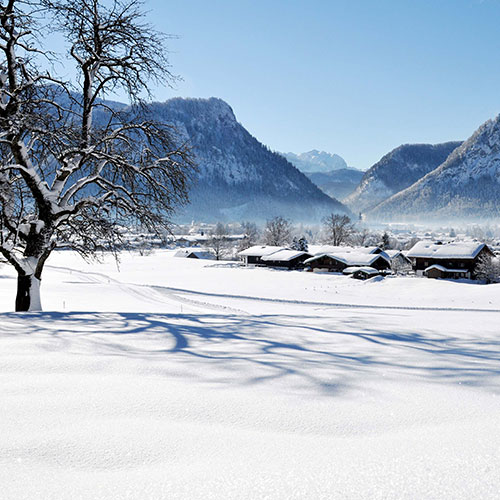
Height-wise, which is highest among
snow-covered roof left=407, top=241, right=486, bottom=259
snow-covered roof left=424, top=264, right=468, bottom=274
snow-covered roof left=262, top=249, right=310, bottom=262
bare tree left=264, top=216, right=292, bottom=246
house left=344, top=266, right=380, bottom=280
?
bare tree left=264, top=216, right=292, bottom=246

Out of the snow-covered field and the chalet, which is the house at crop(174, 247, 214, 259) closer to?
the chalet

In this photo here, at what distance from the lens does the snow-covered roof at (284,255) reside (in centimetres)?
6737

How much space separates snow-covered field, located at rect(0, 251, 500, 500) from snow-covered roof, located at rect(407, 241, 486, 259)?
56.7 metres

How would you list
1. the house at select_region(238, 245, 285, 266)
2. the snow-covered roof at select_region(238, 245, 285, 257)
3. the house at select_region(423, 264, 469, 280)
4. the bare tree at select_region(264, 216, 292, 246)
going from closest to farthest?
the house at select_region(423, 264, 469, 280) < the snow-covered roof at select_region(238, 245, 285, 257) < the house at select_region(238, 245, 285, 266) < the bare tree at select_region(264, 216, 292, 246)

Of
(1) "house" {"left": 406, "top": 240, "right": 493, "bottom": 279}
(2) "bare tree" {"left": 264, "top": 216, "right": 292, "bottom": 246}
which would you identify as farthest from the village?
(2) "bare tree" {"left": 264, "top": 216, "right": 292, "bottom": 246}

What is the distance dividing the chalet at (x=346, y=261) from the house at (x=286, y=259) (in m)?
3.17

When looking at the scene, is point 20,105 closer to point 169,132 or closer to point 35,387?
point 169,132

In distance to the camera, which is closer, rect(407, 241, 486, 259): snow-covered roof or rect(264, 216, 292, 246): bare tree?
rect(407, 241, 486, 259): snow-covered roof

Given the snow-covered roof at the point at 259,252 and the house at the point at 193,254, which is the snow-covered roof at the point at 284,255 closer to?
the snow-covered roof at the point at 259,252

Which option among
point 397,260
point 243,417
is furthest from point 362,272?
point 243,417

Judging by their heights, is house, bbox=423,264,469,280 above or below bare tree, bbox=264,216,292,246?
below

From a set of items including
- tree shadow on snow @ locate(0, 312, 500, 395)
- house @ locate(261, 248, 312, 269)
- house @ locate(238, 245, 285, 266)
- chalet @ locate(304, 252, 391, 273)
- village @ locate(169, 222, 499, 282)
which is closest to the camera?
Answer: tree shadow on snow @ locate(0, 312, 500, 395)

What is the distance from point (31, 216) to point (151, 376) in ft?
28.3

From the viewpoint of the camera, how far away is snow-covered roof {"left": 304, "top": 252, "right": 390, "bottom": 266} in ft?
197
